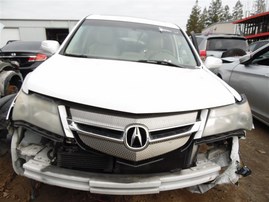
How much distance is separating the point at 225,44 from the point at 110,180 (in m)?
8.06

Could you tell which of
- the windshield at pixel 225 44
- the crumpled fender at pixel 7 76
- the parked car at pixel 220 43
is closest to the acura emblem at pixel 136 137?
the crumpled fender at pixel 7 76

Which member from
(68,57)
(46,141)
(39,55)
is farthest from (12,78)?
(46,141)

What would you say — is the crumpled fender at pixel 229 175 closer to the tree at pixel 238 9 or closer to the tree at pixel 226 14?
the tree at pixel 226 14

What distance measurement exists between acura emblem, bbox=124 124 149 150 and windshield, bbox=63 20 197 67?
123 centimetres

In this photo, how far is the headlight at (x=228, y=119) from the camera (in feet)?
7.30

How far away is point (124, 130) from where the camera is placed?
6.45ft

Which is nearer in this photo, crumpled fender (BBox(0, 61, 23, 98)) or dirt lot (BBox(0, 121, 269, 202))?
dirt lot (BBox(0, 121, 269, 202))

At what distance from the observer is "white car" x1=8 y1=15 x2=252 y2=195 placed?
1997mm

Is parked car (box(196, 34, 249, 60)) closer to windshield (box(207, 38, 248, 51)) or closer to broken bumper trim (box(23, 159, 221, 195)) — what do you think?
windshield (box(207, 38, 248, 51))

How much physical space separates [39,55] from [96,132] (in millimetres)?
5151

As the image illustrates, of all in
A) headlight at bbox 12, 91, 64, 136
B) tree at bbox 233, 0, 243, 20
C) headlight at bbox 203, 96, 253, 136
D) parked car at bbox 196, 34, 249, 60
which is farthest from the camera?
tree at bbox 233, 0, 243, 20

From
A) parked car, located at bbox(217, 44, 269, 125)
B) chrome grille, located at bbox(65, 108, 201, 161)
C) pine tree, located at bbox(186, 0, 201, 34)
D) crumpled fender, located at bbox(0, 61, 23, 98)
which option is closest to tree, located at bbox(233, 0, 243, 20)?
pine tree, located at bbox(186, 0, 201, 34)

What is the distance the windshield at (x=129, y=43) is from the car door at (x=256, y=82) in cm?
162

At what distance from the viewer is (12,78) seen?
198 inches
